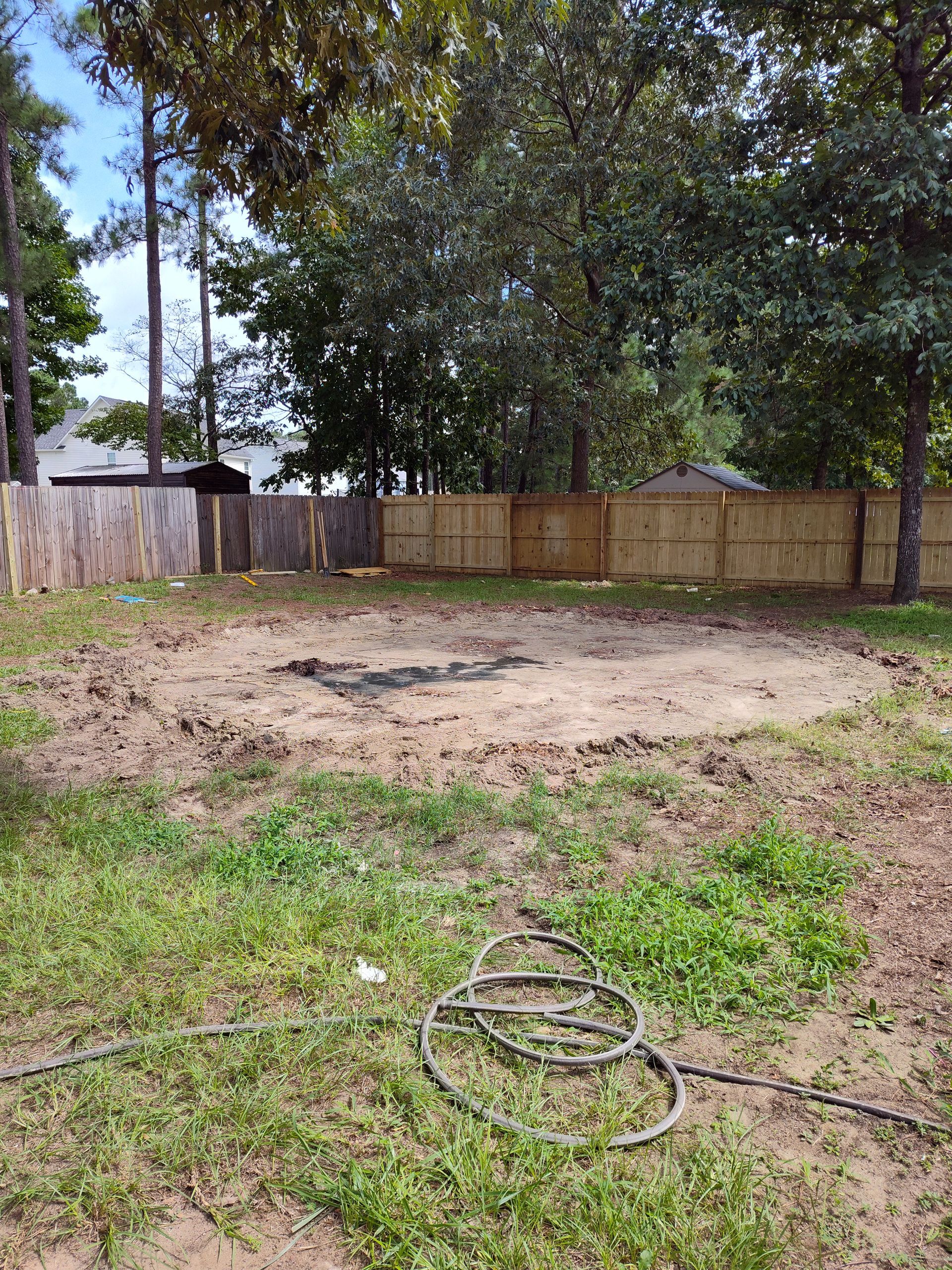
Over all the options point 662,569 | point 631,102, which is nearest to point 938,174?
point 662,569

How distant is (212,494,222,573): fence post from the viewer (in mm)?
17141

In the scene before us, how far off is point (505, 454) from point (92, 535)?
17103mm

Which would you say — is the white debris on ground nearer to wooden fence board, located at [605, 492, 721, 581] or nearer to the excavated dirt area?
the excavated dirt area

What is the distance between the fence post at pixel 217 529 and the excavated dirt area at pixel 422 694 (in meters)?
7.64

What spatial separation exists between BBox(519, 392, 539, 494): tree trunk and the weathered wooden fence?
1215cm

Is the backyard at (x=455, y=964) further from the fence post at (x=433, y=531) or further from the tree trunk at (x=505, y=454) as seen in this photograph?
the tree trunk at (x=505, y=454)

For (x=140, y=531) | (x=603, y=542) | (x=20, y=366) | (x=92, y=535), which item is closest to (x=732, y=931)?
(x=92, y=535)

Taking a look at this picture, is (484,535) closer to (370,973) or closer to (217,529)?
(217,529)

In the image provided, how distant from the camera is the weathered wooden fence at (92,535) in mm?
12766

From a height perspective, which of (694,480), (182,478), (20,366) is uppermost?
(20,366)

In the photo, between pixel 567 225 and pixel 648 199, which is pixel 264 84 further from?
pixel 567 225

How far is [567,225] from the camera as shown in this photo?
65.5ft

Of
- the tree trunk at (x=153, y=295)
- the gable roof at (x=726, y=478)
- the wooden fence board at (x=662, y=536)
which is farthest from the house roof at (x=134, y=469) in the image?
the gable roof at (x=726, y=478)

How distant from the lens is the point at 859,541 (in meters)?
14.3
